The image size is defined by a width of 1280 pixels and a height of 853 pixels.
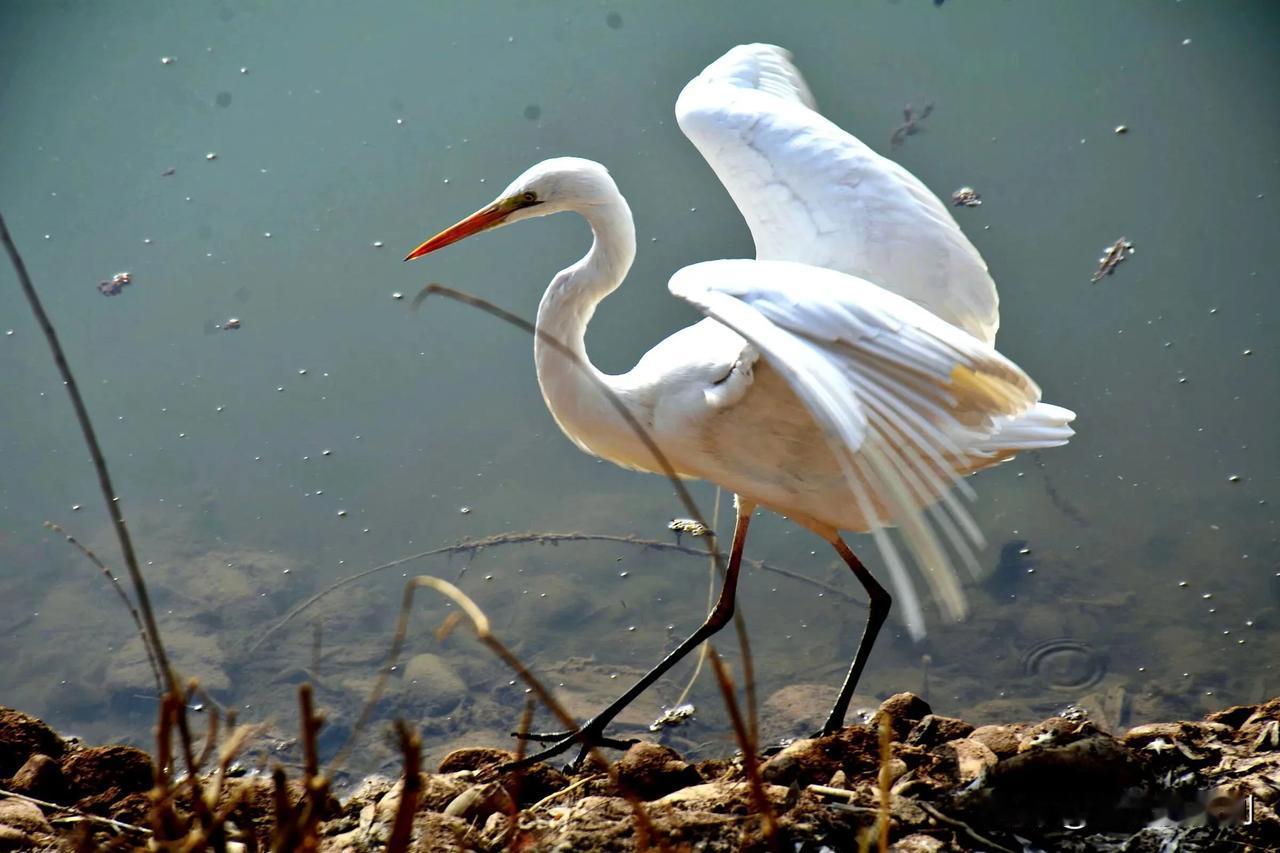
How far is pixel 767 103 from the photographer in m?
3.11

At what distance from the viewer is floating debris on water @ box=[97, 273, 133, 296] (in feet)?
15.7

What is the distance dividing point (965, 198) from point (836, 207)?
188cm

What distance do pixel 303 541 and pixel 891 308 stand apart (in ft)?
8.80

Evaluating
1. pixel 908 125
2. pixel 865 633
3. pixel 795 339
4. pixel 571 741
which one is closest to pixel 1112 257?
pixel 908 125

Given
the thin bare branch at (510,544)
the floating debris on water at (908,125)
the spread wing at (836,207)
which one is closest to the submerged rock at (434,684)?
the thin bare branch at (510,544)

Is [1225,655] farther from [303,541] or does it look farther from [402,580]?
[303,541]

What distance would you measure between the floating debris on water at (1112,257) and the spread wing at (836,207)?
1.70 meters

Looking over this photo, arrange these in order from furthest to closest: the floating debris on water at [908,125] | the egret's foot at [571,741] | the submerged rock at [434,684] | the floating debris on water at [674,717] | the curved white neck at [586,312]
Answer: the floating debris on water at [908,125], the submerged rock at [434,684], the floating debris on water at [674,717], the egret's foot at [571,741], the curved white neck at [586,312]

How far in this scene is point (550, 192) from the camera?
2.77m

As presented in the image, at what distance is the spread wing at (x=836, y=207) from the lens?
277 centimetres

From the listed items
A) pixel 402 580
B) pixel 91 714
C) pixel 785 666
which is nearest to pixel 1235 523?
pixel 785 666

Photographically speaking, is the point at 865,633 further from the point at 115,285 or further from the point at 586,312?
the point at 115,285

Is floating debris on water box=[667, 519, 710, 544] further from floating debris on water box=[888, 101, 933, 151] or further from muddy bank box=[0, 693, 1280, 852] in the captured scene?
floating debris on water box=[888, 101, 933, 151]

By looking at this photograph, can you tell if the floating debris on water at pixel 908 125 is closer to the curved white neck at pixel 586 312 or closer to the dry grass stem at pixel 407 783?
the curved white neck at pixel 586 312
